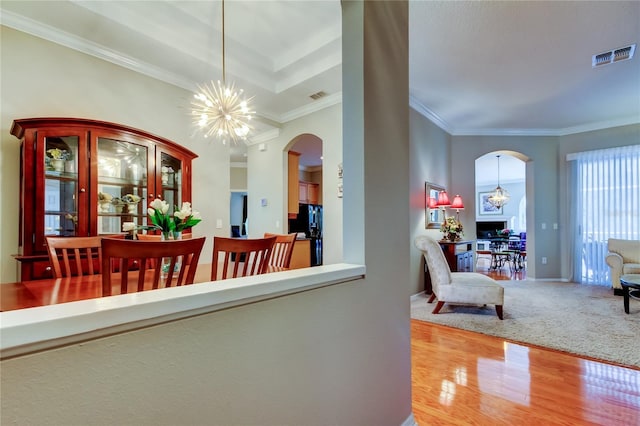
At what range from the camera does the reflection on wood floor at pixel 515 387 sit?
1.64 meters

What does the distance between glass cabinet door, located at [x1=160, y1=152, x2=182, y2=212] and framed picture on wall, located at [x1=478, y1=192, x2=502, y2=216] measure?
1053 cm

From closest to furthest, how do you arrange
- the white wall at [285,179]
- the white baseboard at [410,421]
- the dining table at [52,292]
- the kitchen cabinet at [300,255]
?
the dining table at [52,292] < the white baseboard at [410,421] < the white wall at [285,179] < the kitchen cabinet at [300,255]

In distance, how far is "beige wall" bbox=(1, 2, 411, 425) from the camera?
1.87 ft

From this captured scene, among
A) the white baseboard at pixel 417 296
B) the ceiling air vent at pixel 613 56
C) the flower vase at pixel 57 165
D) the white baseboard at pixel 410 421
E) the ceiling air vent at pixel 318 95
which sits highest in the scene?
the ceiling air vent at pixel 613 56

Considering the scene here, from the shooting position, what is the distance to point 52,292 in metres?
1.40

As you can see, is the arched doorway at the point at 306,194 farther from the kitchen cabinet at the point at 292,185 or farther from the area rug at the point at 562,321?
the area rug at the point at 562,321

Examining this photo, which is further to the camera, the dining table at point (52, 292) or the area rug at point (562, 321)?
the area rug at point (562, 321)

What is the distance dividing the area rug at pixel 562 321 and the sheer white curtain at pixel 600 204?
0.78m

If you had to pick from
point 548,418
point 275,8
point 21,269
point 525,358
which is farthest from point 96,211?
point 525,358

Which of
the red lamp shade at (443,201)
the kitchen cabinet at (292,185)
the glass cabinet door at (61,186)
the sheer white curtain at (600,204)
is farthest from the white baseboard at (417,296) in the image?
A: the glass cabinet door at (61,186)

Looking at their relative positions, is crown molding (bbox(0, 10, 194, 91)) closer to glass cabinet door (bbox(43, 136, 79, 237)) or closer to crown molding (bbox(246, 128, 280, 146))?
glass cabinet door (bbox(43, 136, 79, 237))

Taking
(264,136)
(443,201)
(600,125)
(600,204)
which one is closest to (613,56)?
(443,201)

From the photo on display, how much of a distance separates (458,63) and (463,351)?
9.96 feet

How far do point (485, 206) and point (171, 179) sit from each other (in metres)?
10.8
